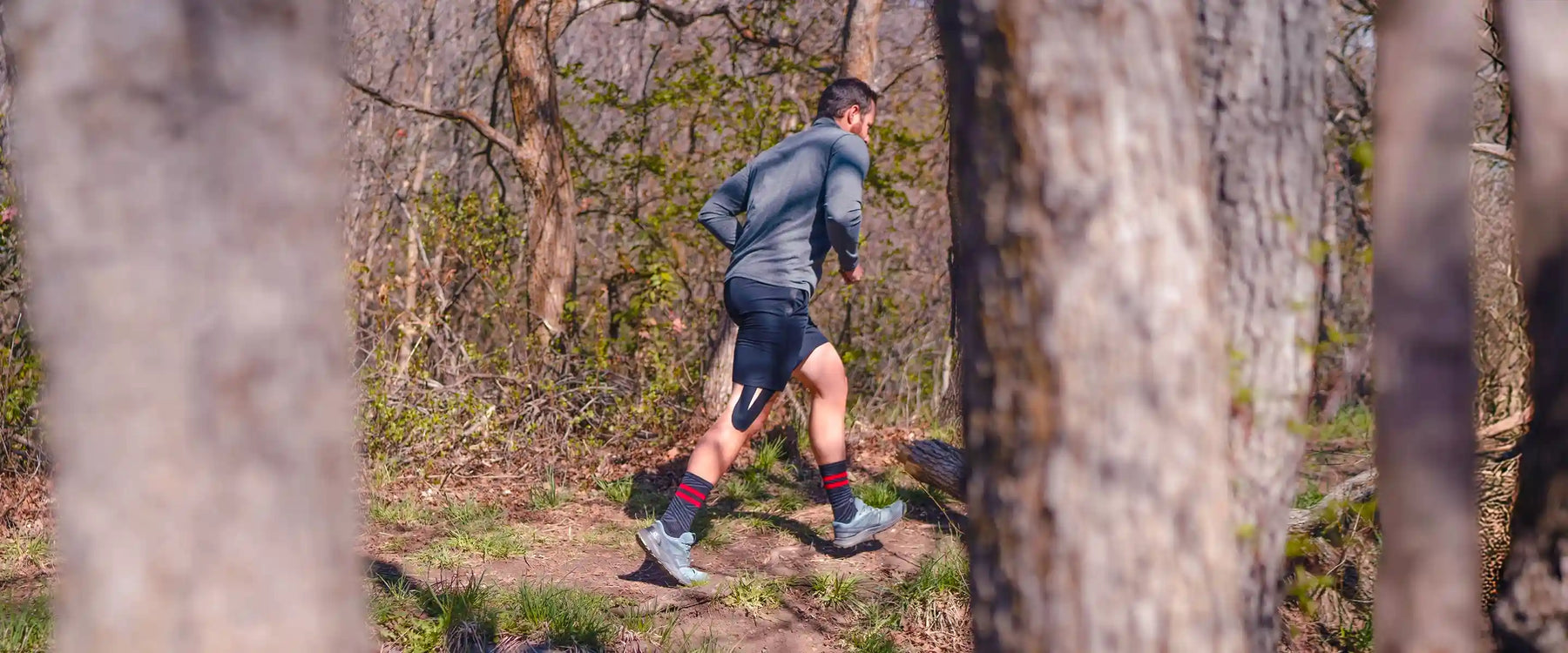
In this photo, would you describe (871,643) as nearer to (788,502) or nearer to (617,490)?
(788,502)

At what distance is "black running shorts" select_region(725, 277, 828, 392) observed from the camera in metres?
4.62

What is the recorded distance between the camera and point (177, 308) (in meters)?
1.31

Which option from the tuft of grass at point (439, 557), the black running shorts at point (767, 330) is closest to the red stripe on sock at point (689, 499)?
the black running shorts at point (767, 330)

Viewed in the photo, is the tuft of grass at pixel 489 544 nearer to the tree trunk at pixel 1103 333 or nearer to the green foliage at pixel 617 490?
the green foliage at pixel 617 490

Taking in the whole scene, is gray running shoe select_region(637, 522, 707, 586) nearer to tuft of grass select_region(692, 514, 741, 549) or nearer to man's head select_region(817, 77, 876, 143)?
tuft of grass select_region(692, 514, 741, 549)

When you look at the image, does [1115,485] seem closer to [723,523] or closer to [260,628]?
[260,628]

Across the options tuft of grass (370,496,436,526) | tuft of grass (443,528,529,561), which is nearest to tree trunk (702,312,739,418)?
tuft of grass (370,496,436,526)

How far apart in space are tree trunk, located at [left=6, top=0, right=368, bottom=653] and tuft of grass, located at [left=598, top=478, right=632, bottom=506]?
4614 millimetres

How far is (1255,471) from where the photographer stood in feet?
8.80

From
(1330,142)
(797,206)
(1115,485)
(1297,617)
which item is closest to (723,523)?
(797,206)

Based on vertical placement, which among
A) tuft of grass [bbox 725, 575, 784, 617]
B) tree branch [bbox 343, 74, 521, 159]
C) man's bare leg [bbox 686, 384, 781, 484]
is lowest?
tuft of grass [bbox 725, 575, 784, 617]

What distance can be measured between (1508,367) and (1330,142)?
2723 mm

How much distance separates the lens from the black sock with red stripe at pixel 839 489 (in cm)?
489

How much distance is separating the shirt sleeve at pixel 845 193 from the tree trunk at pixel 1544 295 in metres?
2.20
